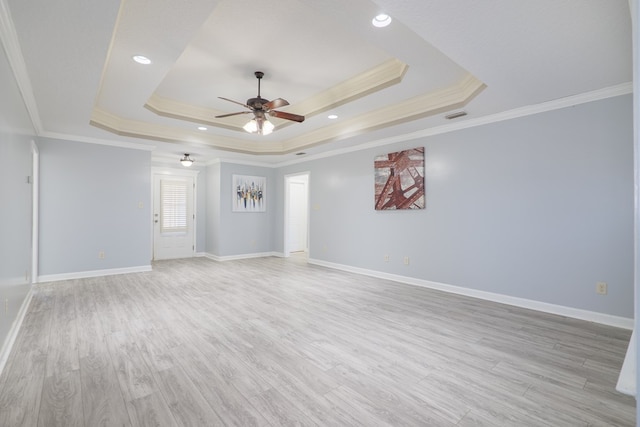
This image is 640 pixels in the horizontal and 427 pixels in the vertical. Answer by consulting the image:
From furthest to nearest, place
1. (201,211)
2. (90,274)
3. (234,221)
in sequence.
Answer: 1. (201,211)
2. (234,221)
3. (90,274)

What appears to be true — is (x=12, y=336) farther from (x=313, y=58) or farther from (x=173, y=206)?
(x=173, y=206)

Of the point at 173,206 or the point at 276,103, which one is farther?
the point at 173,206

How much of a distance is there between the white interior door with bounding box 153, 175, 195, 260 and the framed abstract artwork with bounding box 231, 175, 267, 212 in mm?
1338

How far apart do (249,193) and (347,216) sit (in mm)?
2941

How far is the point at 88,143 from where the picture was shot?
5.35m

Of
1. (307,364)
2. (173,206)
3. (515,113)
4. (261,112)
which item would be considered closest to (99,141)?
(173,206)

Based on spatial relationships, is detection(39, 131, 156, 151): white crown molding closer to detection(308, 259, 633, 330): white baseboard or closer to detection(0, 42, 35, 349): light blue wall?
detection(0, 42, 35, 349): light blue wall

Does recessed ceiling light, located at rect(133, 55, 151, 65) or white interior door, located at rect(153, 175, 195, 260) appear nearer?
recessed ceiling light, located at rect(133, 55, 151, 65)

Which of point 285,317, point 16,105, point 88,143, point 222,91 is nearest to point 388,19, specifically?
point 222,91

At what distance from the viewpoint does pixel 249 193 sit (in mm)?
7793

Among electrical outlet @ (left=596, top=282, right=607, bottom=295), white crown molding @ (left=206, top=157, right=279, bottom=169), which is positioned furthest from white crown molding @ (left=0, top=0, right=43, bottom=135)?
electrical outlet @ (left=596, top=282, right=607, bottom=295)

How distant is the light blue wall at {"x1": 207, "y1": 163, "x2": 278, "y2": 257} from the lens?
7.38m

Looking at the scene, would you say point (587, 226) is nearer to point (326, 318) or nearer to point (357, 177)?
point (326, 318)

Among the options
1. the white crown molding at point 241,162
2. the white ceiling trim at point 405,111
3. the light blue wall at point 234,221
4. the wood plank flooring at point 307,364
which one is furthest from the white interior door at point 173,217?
the white ceiling trim at point 405,111
